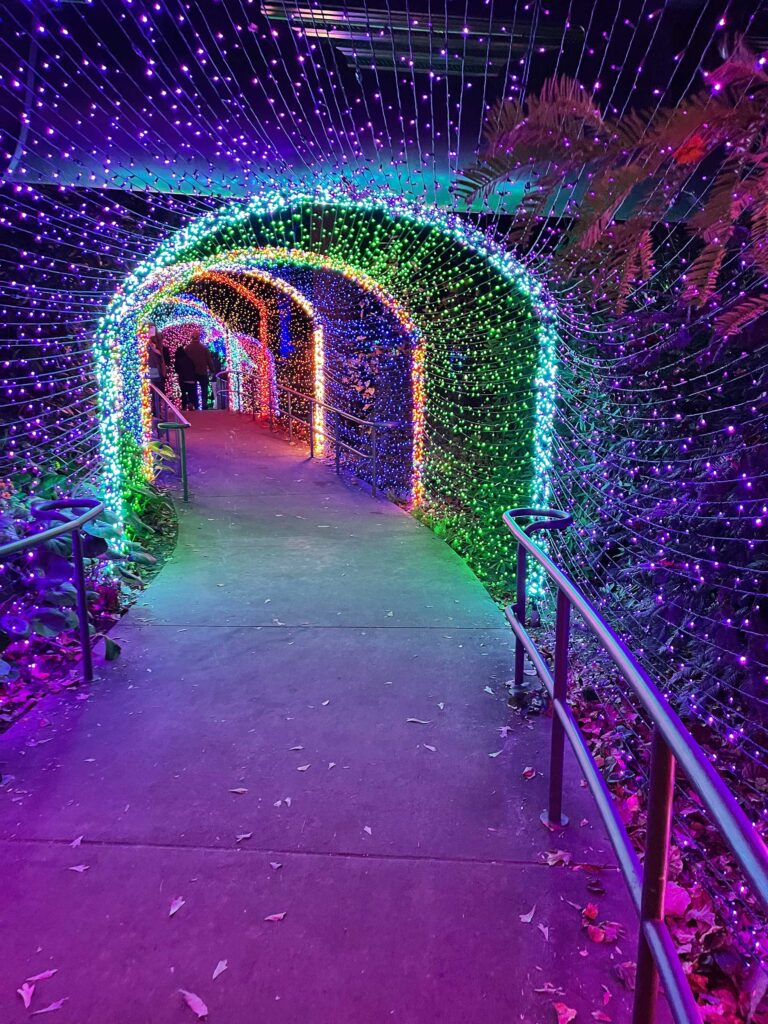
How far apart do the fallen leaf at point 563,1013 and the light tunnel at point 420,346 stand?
142 inches

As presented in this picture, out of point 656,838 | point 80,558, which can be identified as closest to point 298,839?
point 656,838

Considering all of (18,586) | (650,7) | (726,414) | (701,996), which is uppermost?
(650,7)

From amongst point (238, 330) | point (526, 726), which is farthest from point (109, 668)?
point (238, 330)

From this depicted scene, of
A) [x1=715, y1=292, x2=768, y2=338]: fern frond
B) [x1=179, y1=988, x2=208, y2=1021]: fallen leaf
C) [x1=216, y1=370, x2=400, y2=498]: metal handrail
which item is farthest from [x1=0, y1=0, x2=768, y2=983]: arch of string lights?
[x1=216, y1=370, x2=400, y2=498]: metal handrail

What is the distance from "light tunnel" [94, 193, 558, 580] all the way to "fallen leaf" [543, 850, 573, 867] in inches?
120

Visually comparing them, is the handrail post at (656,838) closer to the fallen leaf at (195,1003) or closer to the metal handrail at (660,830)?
the metal handrail at (660,830)

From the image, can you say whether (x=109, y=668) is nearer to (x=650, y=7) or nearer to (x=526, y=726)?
(x=526, y=726)

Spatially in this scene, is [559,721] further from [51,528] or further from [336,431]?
[336,431]

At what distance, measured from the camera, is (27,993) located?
167 cm

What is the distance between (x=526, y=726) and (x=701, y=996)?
127 centimetres

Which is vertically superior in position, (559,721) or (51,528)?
(51,528)

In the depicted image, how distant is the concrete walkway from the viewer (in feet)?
5.61

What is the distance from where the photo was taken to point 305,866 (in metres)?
2.14

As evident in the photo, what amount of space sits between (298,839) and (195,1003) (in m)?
0.64
